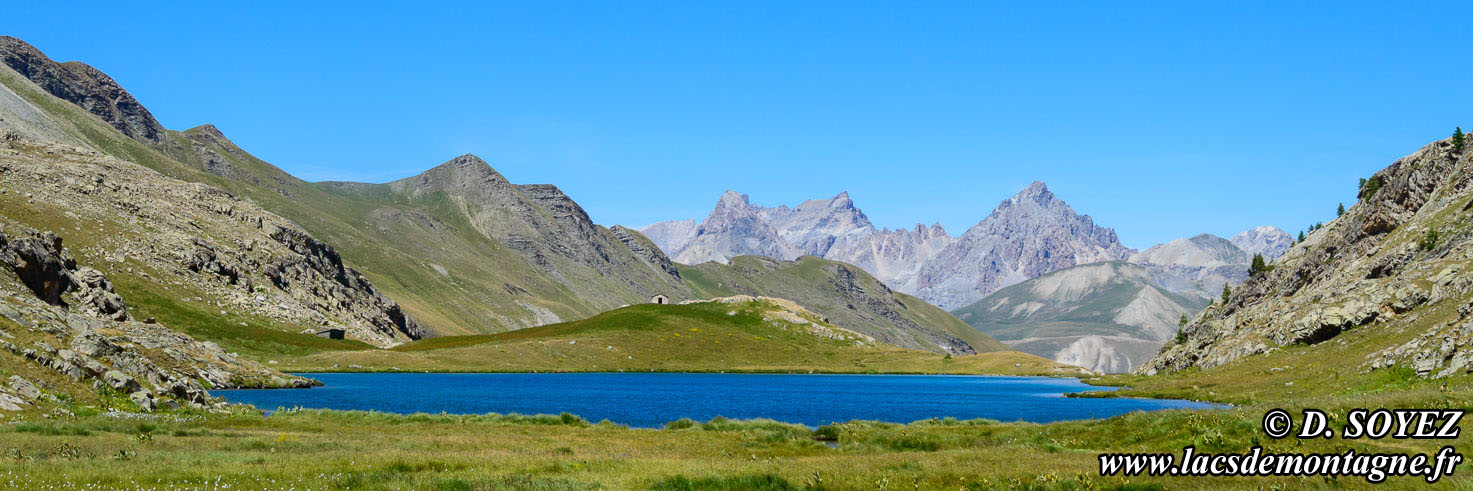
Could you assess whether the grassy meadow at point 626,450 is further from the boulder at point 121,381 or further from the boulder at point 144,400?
the boulder at point 121,381

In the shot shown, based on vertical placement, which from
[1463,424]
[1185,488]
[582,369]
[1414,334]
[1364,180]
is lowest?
[582,369]

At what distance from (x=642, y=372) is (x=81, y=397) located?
141 m

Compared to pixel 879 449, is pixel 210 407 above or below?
below

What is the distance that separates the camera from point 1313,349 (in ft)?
305

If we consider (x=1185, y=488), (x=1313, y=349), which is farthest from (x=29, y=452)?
(x=1313, y=349)

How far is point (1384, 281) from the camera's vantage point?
323ft

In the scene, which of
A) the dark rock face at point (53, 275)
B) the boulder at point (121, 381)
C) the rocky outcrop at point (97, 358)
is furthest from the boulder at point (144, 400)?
the dark rock face at point (53, 275)

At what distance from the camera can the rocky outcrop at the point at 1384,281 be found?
74688 millimetres

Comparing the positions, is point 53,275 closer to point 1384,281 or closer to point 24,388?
point 24,388

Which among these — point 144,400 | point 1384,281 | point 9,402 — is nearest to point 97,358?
point 144,400

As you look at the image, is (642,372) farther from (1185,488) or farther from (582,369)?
(1185,488)

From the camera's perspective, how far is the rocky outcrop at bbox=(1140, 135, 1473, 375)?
74.7 m

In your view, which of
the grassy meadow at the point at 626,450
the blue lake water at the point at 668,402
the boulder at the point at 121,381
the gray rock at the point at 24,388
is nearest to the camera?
the grassy meadow at the point at 626,450

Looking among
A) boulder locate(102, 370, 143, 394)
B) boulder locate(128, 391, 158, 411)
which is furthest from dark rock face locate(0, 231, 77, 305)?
boulder locate(128, 391, 158, 411)
